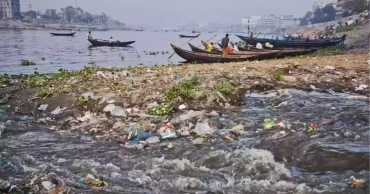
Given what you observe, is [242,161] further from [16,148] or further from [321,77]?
[321,77]

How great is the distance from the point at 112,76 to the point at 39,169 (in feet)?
17.6

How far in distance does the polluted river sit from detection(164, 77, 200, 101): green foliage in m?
1.27

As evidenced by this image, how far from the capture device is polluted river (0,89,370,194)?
13.9ft

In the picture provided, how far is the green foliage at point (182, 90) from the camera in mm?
7648

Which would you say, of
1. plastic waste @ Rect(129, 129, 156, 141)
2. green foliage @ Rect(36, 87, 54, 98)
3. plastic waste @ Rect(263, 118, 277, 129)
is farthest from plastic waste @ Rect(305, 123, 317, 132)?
green foliage @ Rect(36, 87, 54, 98)

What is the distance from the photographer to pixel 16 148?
5.49 m

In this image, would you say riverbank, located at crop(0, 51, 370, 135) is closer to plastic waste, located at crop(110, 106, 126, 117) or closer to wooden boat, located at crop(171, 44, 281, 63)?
plastic waste, located at crop(110, 106, 126, 117)

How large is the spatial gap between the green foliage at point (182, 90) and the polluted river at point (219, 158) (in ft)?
4.18

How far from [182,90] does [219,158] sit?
3074 mm

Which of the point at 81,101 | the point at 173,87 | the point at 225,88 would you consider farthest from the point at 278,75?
the point at 81,101

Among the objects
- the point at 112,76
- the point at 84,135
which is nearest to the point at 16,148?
the point at 84,135

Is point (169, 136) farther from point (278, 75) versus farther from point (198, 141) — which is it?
point (278, 75)

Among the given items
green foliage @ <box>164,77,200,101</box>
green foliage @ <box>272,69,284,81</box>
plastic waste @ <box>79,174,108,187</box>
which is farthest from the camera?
green foliage @ <box>272,69,284,81</box>

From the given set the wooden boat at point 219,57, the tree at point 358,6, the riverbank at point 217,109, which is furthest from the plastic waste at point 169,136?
the tree at point 358,6
